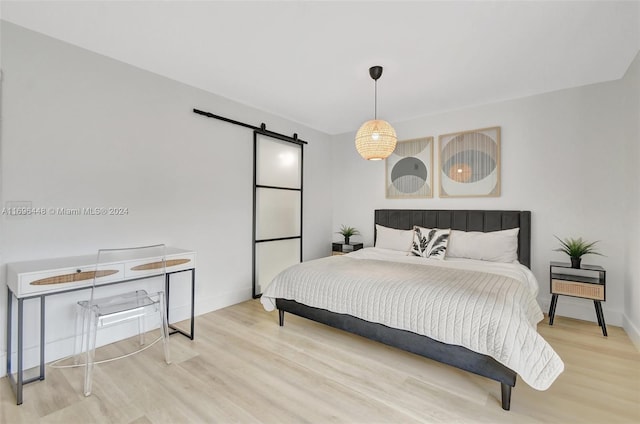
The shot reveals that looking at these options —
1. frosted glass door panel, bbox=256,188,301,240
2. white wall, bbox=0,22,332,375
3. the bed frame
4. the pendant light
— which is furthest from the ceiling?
the bed frame

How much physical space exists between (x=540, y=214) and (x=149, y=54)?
434 centimetres

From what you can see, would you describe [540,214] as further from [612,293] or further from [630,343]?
[630,343]

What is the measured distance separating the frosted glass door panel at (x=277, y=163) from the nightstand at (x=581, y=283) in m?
3.32

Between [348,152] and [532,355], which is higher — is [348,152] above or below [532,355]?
above

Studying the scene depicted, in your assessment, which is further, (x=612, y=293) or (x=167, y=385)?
(x=612, y=293)

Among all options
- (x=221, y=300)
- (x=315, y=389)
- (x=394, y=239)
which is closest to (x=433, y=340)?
(x=315, y=389)

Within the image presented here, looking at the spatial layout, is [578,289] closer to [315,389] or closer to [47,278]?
[315,389]

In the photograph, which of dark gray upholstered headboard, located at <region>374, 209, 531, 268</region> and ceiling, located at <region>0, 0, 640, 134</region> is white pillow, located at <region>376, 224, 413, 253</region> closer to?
dark gray upholstered headboard, located at <region>374, 209, 531, 268</region>

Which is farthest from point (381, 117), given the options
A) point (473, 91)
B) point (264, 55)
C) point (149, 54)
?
point (149, 54)

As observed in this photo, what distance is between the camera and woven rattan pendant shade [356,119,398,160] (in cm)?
278

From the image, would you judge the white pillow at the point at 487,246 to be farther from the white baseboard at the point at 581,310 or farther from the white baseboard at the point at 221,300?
the white baseboard at the point at 221,300

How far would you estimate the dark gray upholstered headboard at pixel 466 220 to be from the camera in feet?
11.2

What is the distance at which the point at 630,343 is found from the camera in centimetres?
262

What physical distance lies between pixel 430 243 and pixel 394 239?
529 millimetres
